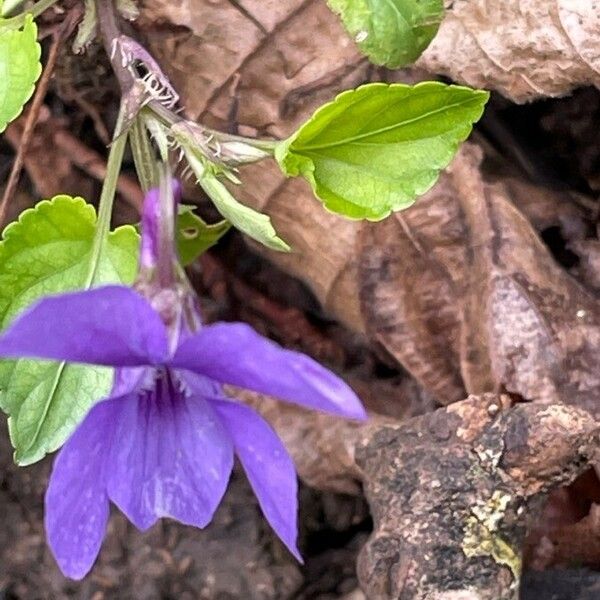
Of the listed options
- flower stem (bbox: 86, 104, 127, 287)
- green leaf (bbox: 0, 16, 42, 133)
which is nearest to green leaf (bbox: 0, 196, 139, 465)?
flower stem (bbox: 86, 104, 127, 287)

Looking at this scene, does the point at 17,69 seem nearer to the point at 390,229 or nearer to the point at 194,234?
the point at 194,234

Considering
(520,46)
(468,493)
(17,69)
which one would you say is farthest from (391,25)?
(468,493)

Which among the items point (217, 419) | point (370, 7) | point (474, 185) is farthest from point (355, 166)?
point (474, 185)

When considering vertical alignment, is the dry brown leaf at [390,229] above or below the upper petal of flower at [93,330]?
below

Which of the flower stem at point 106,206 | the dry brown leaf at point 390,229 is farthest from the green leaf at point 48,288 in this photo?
the dry brown leaf at point 390,229

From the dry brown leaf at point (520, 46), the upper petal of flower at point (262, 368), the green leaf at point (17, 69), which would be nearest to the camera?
the upper petal of flower at point (262, 368)

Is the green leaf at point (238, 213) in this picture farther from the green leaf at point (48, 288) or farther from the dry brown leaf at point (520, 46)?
the dry brown leaf at point (520, 46)

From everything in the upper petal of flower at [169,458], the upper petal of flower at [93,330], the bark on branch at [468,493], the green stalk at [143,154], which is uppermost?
the upper petal of flower at [93,330]
